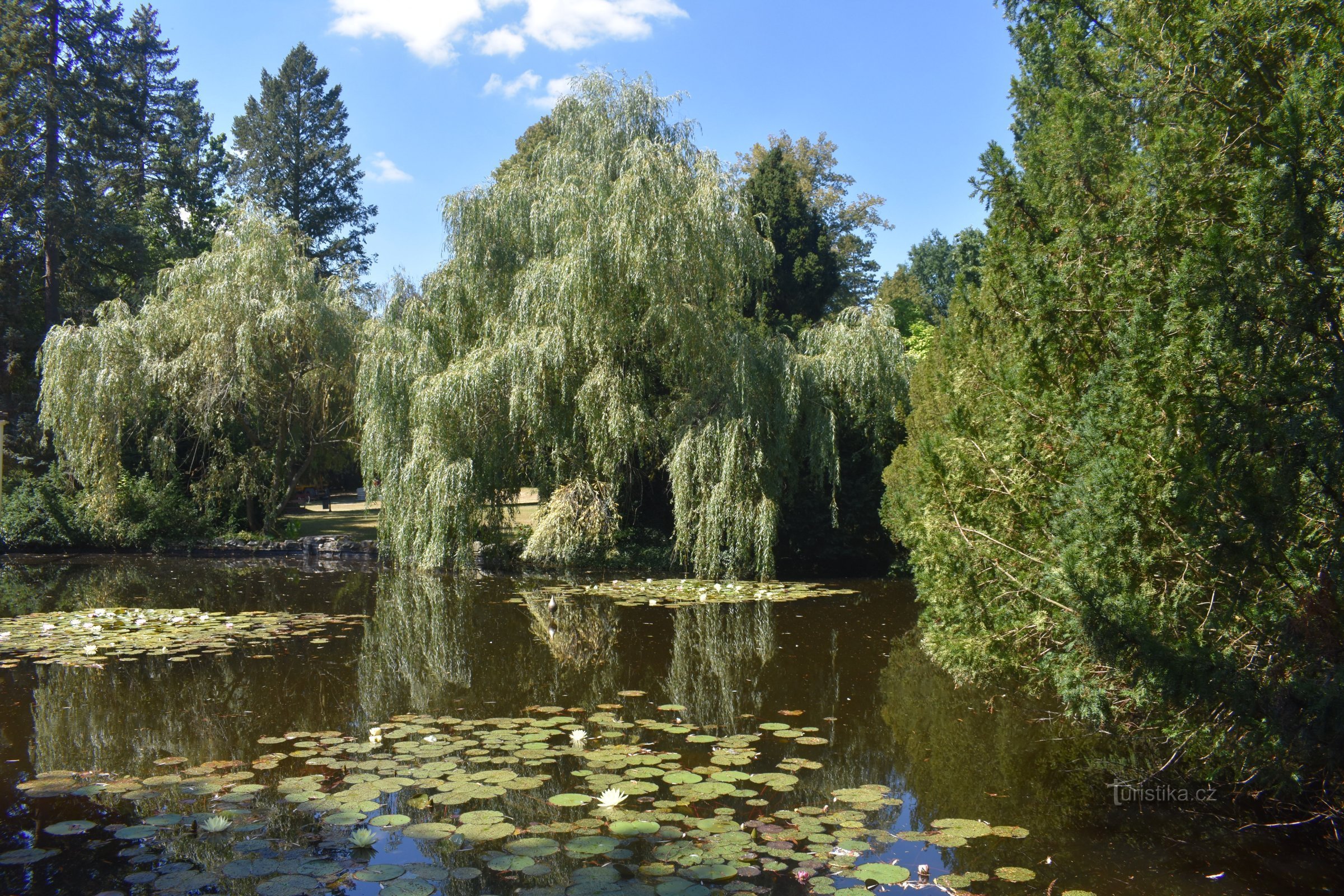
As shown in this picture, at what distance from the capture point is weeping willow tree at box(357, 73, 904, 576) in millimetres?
12664

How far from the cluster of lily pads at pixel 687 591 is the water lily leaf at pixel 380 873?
7.14 meters

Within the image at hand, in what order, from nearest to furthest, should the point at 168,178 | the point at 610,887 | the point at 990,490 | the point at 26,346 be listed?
the point at 610,887 → the point at 990,490 → the point at 26,346 → the point at 168,178

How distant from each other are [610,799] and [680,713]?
79.0 inches

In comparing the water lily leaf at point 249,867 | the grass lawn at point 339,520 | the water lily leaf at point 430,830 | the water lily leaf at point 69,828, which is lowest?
the water lily leaf at point 430,830

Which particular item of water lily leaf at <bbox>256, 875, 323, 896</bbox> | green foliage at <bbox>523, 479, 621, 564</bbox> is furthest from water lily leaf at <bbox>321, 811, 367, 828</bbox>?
green foliage at <bbox>523, 479, 621, 564</bbox>

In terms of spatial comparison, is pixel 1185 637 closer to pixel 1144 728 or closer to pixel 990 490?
pixel 1144 728

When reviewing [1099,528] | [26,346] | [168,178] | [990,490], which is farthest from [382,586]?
[168,178]

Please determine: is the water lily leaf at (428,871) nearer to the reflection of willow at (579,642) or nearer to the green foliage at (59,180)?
the reflection of willow at (579,642)

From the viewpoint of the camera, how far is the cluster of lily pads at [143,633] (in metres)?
7.75

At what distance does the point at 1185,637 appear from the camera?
153 inches

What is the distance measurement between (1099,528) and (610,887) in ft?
8.75

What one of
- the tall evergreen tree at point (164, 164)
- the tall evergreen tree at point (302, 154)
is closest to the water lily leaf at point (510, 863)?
the tall evergreen tree at point (164, 164)

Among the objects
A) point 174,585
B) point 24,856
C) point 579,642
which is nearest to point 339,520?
point 174,585

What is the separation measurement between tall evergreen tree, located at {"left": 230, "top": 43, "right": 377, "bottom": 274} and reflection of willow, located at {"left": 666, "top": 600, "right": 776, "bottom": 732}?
28123 millimetres
